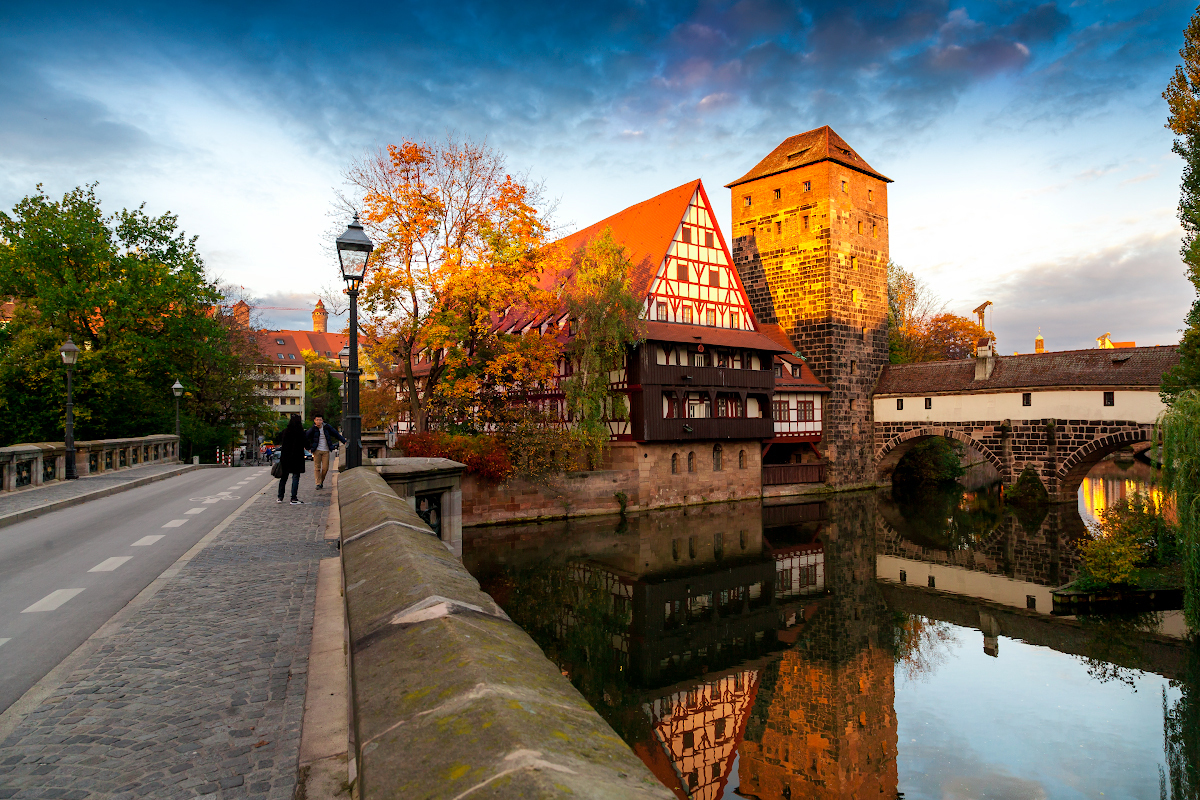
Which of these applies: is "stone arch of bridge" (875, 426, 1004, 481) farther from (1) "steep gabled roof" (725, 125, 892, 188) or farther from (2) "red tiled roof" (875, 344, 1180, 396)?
(1) "steep gabled roof" (725, 125, 892, 188)

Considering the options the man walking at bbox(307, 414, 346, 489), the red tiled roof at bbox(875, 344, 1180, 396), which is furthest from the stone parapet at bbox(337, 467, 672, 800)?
the red tiled roof at bbox(875, 344, 1180, 396)

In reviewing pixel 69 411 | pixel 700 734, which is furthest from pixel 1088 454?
pixel 69 411

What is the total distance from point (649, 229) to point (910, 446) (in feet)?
66.5

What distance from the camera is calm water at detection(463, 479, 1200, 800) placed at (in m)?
8.93

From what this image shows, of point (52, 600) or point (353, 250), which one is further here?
point (353, 250)

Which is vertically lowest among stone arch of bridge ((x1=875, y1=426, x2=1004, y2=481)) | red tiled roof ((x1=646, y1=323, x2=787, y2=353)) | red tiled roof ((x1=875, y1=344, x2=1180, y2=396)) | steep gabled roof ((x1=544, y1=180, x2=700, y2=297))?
stone arch of bridge ((x1=875, y1=426, x2=1004, y2=481))

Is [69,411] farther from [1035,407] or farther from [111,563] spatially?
[1035,407]

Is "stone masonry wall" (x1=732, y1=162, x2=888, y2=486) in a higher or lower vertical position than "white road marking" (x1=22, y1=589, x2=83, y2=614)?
higher

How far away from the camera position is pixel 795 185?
121ft

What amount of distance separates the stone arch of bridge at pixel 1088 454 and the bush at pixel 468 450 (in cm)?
2530

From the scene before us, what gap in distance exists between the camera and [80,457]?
21.6 m

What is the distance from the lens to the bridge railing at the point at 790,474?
33250 millimetres

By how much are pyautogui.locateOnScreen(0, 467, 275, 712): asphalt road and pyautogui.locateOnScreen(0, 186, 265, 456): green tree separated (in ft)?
41.5

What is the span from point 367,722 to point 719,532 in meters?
23.7
